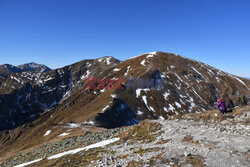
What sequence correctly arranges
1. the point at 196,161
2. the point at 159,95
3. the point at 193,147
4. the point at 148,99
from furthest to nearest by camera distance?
the point at 159,95 < the point at 148,99 < the point at 193,147 < the point at 196,161

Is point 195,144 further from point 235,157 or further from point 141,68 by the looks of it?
point 141,68

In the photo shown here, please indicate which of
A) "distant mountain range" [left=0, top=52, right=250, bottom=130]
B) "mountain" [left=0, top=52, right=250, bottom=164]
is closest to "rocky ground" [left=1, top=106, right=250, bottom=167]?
"distant mountain range" [left=0, top=52, right=250, bottom=130]

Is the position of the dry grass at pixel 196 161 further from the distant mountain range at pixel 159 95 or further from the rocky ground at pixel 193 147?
the distant mountain range at pixel 159 95

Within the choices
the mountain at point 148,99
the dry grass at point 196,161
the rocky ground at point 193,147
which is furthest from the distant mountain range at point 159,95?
the dry grass at point 196,161

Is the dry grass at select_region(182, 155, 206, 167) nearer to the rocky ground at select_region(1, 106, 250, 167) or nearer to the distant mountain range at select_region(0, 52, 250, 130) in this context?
the rocky ground at select_region(1, 106, 250, 167)

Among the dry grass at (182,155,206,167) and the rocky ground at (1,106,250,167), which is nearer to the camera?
the dry grass at (182,155,206,167)

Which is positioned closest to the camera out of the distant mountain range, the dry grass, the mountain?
the dry grass

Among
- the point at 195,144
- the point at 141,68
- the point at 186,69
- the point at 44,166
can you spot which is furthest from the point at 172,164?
the point at 186,69

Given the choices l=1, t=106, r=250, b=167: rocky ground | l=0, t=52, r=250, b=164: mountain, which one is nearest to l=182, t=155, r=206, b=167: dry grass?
l=1, t=106, r=250, b=167: rocky ground

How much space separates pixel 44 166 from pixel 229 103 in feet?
491

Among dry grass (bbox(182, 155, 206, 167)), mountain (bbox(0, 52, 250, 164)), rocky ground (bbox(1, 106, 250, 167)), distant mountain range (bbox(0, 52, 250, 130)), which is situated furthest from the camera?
distant mountain range (bbox(0, 52, 250, 130))

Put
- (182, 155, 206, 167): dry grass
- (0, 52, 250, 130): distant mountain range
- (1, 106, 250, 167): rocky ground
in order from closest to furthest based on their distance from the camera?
(182, 155, 206, 167): dry grass → (1, 106, 250, 167): rocky ground → (0, 52, 250, 130): distant mountain range

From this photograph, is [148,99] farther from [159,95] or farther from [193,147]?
[193,147]

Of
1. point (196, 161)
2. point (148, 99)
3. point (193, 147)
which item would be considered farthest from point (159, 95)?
point (196, 161)
